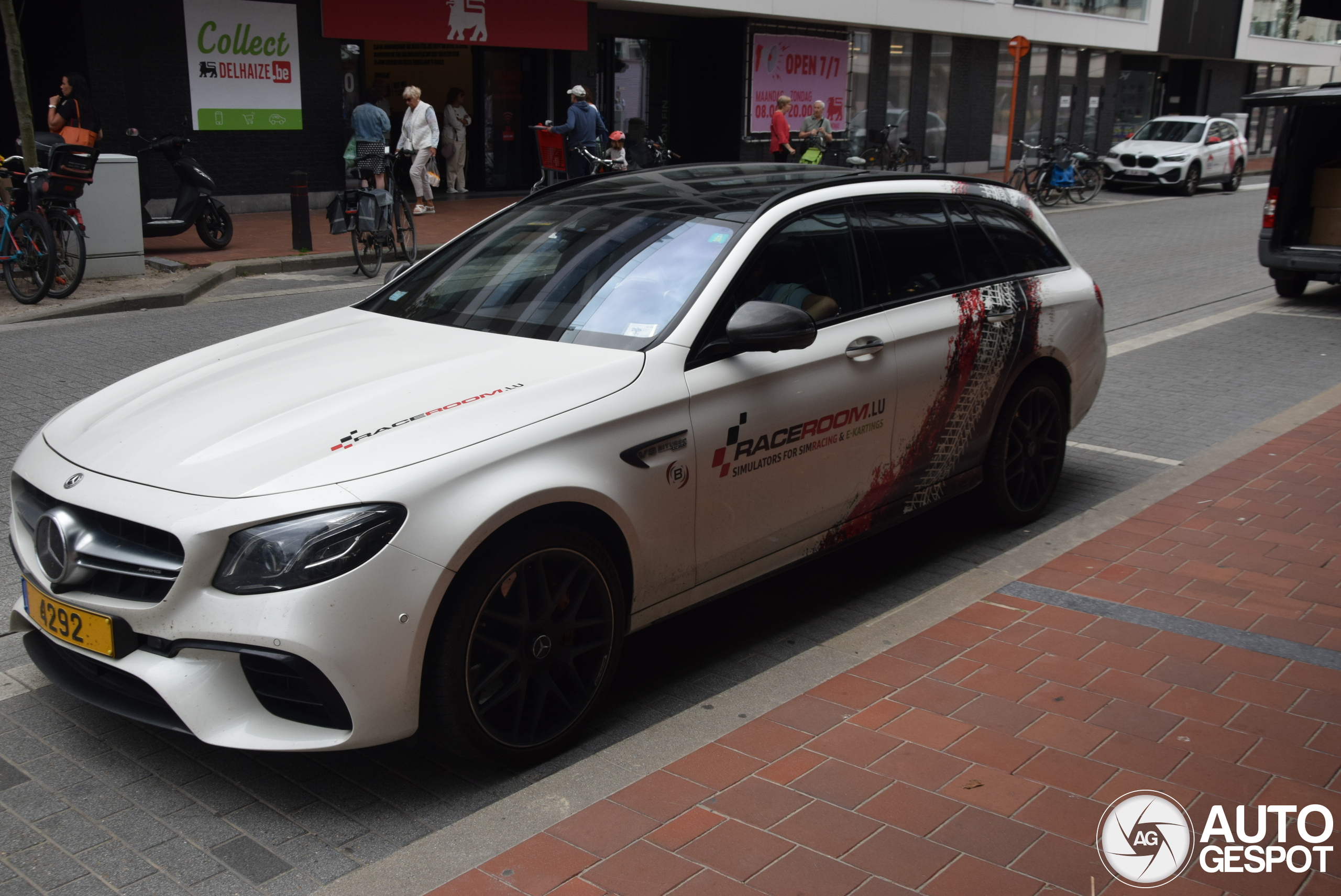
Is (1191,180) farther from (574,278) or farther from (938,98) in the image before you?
(574,278)

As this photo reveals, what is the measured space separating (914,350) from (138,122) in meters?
15.8

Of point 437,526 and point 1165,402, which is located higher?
point 437,526

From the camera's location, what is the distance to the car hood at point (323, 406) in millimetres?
3225

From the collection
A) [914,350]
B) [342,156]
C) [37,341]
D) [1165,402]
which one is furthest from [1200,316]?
[342,156]

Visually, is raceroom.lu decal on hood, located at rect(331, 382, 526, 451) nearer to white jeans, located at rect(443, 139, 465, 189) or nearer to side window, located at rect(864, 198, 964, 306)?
side window, located at rect(864, 198, 964, 306)

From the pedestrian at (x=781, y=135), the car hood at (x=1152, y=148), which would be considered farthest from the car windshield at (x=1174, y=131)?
the pedestrian at (x=781, y=135)

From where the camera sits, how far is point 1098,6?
35.6 meters

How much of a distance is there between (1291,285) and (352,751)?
12.5m

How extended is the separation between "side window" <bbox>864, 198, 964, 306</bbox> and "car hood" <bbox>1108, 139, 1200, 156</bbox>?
2574 centimetres

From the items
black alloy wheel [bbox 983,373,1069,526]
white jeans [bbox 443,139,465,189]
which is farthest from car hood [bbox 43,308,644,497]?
white jeans [bbox 443,139,465,189]

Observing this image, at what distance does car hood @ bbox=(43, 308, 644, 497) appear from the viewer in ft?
10.6

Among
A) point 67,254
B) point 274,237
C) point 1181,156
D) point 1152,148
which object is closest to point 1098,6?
point 1152,148

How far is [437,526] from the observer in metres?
3.13

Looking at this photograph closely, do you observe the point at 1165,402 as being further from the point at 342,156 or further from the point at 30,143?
the point at 342,156
